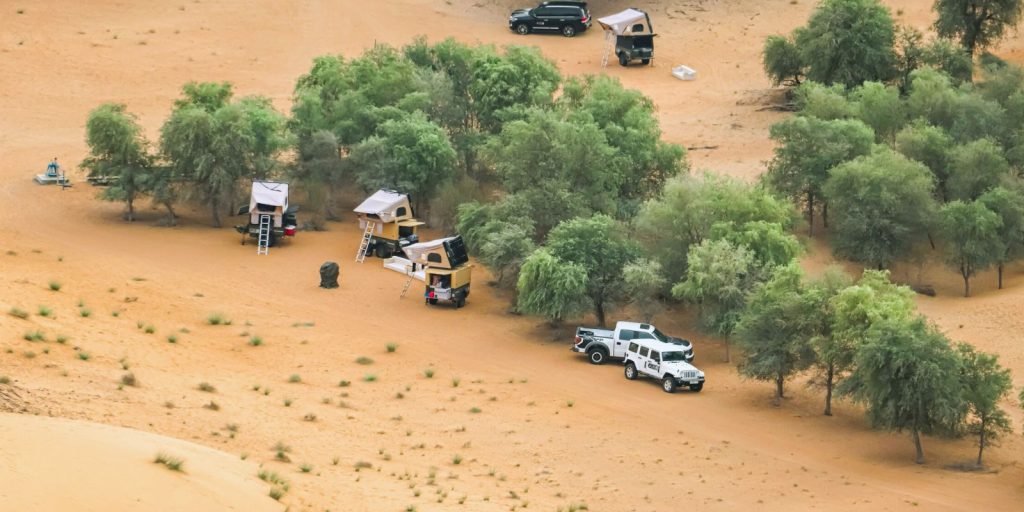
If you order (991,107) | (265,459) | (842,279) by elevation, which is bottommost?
(265,459)

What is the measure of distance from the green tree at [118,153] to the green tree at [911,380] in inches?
1239

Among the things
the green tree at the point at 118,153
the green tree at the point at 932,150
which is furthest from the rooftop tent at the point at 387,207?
the green tree at the point at 932,150

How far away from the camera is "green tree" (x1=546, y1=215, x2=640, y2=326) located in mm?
61000

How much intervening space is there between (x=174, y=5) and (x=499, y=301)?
139 feet

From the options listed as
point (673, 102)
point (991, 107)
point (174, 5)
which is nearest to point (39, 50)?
point (174, 5)

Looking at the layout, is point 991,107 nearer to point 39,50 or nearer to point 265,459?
point 265,459

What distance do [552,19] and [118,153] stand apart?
30.9 m

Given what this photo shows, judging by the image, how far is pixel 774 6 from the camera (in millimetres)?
97125

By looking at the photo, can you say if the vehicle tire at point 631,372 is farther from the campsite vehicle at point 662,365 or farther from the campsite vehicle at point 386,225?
the campsite vehicle at point 386,225

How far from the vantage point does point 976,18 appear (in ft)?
270

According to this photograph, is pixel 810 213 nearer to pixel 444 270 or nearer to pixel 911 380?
pixel 444 270

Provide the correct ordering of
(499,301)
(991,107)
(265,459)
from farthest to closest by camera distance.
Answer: (991,107) < (499,301) < (265,459)

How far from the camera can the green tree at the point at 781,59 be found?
83.8 m

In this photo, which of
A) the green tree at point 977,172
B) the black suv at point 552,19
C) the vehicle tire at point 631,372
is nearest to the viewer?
the vehicle tire at point 631,372
